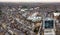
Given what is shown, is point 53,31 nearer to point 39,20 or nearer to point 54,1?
point 39,20

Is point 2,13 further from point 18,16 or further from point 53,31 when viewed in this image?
point 53,31

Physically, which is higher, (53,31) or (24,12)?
(24,12)

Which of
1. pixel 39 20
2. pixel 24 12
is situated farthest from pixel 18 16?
pixel 39 20

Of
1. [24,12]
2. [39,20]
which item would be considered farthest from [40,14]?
[24,12]

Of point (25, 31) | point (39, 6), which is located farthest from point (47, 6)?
point (25, 31)

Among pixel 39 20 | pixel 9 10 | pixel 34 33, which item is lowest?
pixel 34 33

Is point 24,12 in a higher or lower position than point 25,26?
higher
